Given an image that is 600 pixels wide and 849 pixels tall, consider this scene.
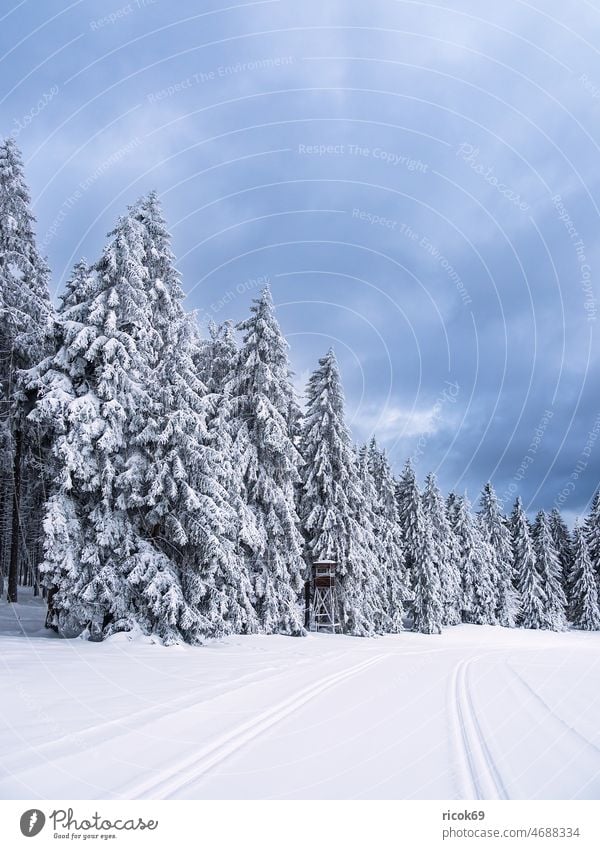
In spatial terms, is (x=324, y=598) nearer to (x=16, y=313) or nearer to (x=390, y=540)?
(x=390, y=540)

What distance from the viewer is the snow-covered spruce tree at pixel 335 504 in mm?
27953

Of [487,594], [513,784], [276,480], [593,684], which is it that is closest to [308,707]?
[513,784]

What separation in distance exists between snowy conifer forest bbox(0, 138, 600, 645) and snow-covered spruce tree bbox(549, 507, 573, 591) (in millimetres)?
44488

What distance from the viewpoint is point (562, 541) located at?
2621 inches

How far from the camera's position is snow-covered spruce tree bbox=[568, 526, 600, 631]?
54.8m

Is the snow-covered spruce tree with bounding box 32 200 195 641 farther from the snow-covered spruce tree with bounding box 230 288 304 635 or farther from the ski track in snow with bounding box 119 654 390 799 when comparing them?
the ski track in snow with bounding box 119 654 390 799

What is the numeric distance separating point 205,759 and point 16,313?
1997cm

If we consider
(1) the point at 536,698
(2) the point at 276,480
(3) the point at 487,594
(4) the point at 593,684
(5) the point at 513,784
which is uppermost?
(2) the point at 276,480

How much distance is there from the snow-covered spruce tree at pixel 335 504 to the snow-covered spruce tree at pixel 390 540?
4908mm

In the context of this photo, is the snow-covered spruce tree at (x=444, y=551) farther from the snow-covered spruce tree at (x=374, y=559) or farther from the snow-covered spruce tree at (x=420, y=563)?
the snow-covered spruce tree at (x=374, y=559)

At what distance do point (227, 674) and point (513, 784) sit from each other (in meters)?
7.73
